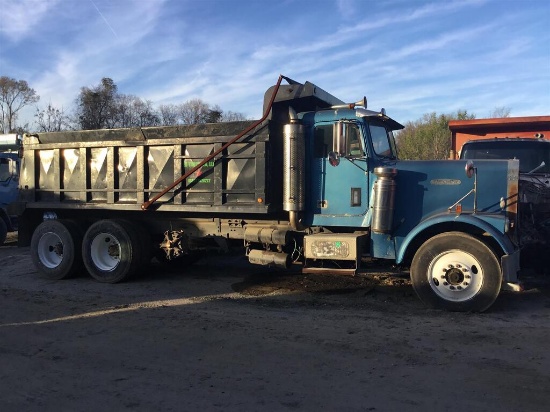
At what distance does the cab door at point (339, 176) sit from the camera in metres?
7.30

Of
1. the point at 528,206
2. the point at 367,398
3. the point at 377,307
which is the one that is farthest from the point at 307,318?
the point at 528,206

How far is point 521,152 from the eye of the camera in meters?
9.12

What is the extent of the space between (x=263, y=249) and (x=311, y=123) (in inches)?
87.9

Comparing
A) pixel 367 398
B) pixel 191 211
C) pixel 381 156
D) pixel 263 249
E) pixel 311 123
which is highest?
pixel 311 123

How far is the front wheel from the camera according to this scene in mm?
6309

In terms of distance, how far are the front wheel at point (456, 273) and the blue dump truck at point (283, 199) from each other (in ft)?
0.04

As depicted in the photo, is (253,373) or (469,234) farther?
(469,234)

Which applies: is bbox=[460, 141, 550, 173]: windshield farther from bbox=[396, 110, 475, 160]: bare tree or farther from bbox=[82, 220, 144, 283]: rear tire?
bbox=[396, 110, 475, 160]: bare tree

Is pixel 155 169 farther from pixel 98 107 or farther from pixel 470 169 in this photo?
pixel 98 107

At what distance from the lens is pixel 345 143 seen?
284 inches

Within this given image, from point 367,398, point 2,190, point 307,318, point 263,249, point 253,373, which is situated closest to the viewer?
point 367,398

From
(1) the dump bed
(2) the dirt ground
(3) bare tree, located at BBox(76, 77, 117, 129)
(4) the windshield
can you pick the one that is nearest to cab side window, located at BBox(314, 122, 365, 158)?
(1) the dump bed

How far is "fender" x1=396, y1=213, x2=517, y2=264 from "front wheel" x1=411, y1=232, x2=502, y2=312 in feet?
0.57

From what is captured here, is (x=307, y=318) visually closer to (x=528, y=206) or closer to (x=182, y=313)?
(x=182, y=313)
